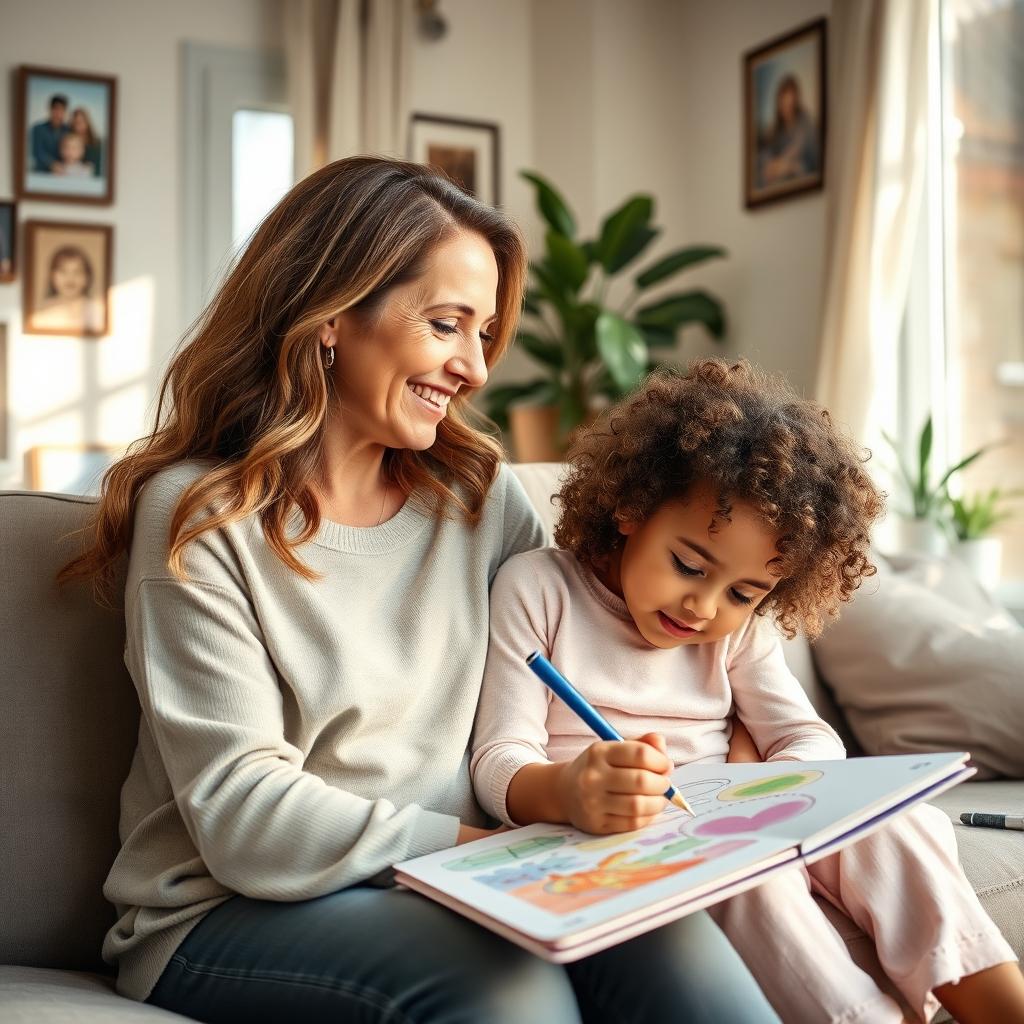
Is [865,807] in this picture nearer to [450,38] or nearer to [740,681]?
[740,681]

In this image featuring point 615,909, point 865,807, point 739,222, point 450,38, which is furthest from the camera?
point 450,38

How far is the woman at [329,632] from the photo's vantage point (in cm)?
104

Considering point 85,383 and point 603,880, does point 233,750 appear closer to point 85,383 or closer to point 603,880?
point 603,880

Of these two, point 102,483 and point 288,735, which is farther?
point 102,483

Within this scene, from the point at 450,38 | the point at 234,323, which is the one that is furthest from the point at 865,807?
the point at 450,38

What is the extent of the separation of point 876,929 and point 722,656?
36cm

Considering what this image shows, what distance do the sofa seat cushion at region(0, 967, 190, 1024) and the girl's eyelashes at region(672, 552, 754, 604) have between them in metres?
0.68

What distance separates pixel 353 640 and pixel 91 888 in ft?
1.38

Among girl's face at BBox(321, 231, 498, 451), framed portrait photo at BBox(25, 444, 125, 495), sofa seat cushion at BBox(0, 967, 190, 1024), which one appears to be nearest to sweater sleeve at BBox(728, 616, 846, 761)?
girl's face at BBox(321, 231, 498, 451)

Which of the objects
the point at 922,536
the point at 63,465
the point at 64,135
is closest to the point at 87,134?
the point at 64,135

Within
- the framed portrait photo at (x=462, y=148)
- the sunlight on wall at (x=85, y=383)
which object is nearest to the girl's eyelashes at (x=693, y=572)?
the sunlight on wall at (x=85, y=383)

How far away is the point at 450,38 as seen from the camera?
15.5 ft

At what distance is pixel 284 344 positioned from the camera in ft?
4.25

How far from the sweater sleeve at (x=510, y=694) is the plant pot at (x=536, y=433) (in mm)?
2826
